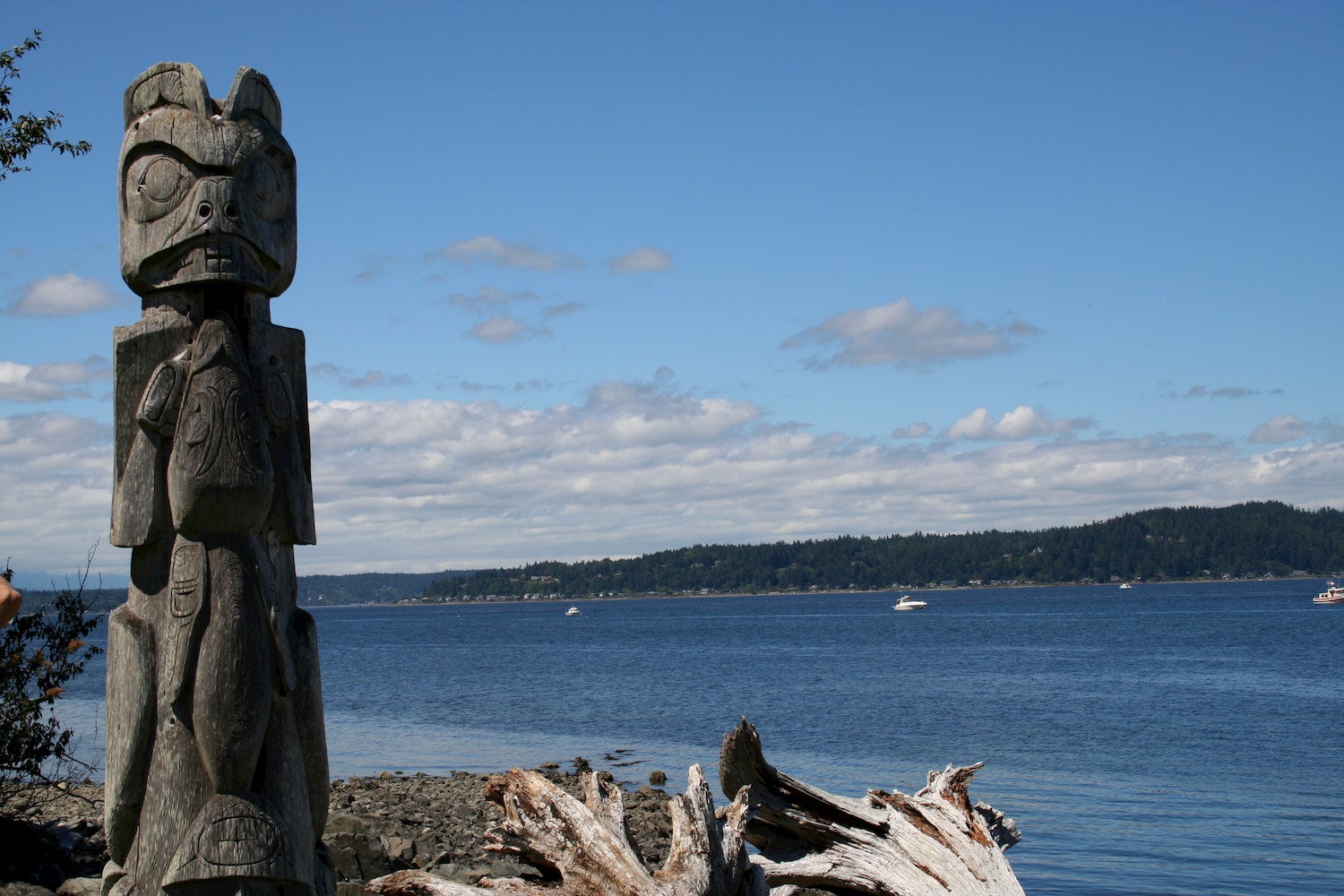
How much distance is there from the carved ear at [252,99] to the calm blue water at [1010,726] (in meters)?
11.9

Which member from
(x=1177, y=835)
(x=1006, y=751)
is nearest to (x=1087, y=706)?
(x=1006, y=751)

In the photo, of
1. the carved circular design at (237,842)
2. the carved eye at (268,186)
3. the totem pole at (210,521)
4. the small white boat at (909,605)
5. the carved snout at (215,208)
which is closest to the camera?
the carved circular design at (237,842)

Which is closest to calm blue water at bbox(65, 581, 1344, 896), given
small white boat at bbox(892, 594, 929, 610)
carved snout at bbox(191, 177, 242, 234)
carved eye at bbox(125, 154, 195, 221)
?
carved snout at bbox(191, 177, 242, 234)

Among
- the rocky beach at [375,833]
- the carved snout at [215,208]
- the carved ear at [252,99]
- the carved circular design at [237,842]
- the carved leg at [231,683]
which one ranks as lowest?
the rocky beach at [375,833]

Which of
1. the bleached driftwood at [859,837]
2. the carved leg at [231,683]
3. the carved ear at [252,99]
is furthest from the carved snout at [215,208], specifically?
the bleached driftwood at [859,837]

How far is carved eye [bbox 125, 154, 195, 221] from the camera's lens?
20.2 ft

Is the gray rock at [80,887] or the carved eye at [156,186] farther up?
the carved eye at [156,186]

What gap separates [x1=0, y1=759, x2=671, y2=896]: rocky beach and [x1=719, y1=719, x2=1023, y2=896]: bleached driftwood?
3.53ft

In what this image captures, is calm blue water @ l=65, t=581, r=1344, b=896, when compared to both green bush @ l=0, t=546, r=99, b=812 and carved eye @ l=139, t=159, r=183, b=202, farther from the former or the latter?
carved eye @ l=139, t=159, r=183, b=202

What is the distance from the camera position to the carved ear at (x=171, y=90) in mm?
6328

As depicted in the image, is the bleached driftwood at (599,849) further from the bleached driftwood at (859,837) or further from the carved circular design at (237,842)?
the carved circular design at (237,842)

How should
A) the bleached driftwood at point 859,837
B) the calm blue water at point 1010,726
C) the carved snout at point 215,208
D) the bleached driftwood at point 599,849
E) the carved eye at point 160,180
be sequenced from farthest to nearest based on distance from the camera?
the calm blue water at point 1010,726
the bleached driftwood at point 859,837
the bleached driftwood at point 599,849
the carved eye at point 160,180
the carved snout at point 215,208

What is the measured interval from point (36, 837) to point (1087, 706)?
29470 mm

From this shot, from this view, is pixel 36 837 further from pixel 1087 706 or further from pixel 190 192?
pixel 1087 706
